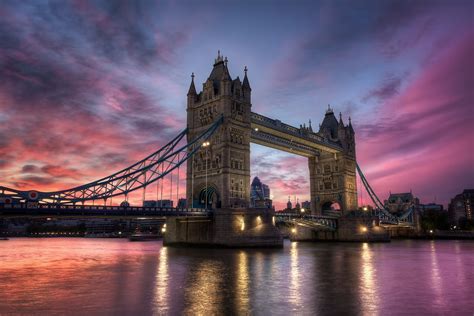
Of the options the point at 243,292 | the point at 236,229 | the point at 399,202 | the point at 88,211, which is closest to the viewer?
the point at 243,292

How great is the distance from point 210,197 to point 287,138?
25.1 metres

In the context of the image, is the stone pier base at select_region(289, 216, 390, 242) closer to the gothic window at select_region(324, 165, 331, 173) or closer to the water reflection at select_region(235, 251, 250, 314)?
the gothic window at select_region(324, 165, 331, 173)

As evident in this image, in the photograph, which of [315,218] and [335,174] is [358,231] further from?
[335,174]

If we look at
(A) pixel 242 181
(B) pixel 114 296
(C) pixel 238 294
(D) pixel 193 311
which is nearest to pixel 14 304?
(B) pixel 114 296

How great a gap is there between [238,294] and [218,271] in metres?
10.7

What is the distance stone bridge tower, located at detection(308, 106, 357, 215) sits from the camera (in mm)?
101188

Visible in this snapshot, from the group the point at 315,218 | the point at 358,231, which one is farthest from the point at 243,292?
the point at 358,231

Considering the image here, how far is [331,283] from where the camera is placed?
2378 centimetres

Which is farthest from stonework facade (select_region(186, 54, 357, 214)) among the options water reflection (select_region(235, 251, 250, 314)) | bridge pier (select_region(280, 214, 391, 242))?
water reflection (select_region(235, 251, 250, 314))

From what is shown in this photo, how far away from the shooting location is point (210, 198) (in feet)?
237

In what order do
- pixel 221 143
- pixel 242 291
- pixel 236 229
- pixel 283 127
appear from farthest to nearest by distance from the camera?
pixel 283 127 → pixel 221 143 → pixel 236 229 → pixel 242 291

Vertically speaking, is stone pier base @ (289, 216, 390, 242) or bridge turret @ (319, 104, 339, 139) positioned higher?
bridge turret @ (319, 104, 339, 139)

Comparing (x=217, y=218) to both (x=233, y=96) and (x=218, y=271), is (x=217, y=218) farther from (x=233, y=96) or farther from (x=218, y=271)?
(x=218, y=271)

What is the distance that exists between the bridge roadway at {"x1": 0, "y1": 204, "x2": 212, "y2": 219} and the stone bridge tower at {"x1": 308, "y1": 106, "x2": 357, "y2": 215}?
5104cm
